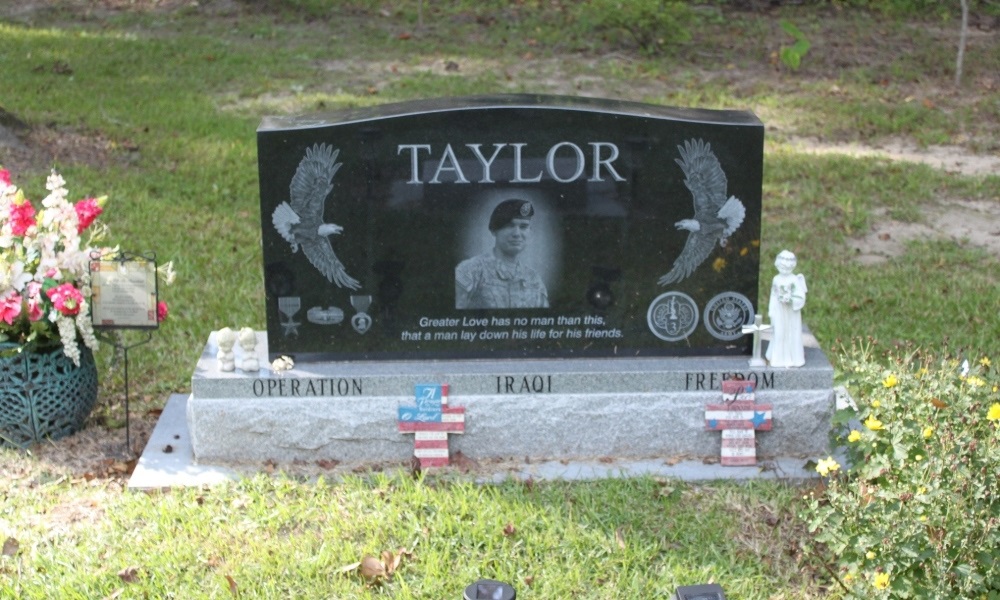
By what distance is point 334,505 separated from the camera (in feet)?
16.9

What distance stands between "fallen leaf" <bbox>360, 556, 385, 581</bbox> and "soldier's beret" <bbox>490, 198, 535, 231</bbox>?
5.22 feet

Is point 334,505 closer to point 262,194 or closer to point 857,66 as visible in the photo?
point 262,194

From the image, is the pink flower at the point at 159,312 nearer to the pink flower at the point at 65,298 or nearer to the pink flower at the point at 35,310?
the pink flower at the point at 65,298

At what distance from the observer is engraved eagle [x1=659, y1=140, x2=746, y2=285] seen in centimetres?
546

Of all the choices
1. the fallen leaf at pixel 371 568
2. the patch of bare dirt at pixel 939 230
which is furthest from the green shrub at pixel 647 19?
the fallen leaf at pixel 371 568

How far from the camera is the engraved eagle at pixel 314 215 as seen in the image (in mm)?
5395

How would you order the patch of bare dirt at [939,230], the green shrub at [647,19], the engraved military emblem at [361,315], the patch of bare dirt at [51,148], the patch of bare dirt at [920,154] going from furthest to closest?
the green shrub at [647,19], the patch of bare dirt at [920,154], the patch of bare dirt at [51,148], the patch of bare dirt at [939,230], the engraved military emblem at [361,315]

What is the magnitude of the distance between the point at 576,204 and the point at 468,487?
131 cm

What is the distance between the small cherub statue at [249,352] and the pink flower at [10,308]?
0.95 m

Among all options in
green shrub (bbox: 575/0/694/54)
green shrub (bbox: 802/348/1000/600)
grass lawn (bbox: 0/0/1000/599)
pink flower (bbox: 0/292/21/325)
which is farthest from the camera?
green shrub (bbox: 575/0/694/54)

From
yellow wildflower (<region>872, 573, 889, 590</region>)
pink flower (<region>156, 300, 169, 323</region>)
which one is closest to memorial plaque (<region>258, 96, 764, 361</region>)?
pink flower (<region>156, 300, 169, 323</region>)

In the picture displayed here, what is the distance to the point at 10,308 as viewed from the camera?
5.39 meters

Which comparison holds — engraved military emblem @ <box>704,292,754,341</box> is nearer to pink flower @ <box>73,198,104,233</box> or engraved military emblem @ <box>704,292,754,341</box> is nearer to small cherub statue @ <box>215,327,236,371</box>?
small cherub statue @ <box>215,327,236,371</box>

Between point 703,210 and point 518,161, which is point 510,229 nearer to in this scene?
point 518,161
